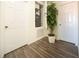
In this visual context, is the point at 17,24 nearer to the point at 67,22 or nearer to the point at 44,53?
the point at 44,53

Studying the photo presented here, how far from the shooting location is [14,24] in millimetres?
4039

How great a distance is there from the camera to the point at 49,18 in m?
5.46

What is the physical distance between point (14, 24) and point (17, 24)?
0.68ft

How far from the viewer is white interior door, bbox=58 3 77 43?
504 cm

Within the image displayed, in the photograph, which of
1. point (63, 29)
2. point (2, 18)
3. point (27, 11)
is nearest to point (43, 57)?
point (2, 18)

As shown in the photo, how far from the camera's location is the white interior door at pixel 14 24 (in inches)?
140

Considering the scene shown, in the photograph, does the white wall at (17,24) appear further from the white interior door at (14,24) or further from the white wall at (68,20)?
the white wall at (68,20)

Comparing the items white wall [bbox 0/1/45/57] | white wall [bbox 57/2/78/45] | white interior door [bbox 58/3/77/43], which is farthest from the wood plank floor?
white interior door [bbox 58/3/77/43]

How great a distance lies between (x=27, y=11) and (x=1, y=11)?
1.77 m

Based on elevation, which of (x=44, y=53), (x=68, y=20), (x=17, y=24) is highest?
(x=68, y=20)

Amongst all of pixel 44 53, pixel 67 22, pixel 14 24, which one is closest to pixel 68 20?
pixel 67 22

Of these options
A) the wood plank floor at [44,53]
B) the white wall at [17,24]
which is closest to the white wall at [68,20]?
the wood plank floor at [44,53]

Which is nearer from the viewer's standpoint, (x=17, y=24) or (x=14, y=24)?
(x=14, y=24)

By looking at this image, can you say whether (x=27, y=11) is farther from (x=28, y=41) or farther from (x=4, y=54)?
(x=4, y=54)
